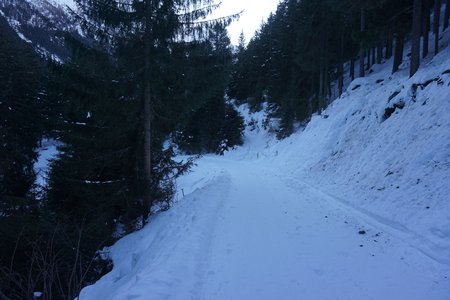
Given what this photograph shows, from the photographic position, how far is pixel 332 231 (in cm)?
673

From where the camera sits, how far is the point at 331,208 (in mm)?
8586

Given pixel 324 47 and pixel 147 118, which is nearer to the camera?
pixel 147 118

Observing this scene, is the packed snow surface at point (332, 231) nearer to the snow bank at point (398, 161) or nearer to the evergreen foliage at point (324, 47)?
the snow bank at point (398, 161)

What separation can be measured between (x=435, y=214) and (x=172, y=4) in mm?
9352

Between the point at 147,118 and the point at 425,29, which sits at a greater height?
the point at 425,29

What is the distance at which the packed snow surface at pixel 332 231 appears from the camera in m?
4.51

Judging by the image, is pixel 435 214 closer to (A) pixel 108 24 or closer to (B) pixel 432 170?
(B) pixel 432 170

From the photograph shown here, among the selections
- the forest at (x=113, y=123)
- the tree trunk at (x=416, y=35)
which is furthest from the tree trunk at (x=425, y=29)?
the forest at (x=113, y=123)

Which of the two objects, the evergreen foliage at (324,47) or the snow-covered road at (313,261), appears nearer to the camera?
the snow-covered road at (313,261)

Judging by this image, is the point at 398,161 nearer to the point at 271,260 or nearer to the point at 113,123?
the point at 271,260

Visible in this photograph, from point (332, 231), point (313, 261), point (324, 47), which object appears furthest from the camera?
point (324, 47)

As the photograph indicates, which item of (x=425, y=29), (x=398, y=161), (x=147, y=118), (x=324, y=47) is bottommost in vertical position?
(x=398, y=161)

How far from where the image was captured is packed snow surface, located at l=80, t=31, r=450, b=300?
451 cm

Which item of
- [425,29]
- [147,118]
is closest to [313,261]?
[147,118]
